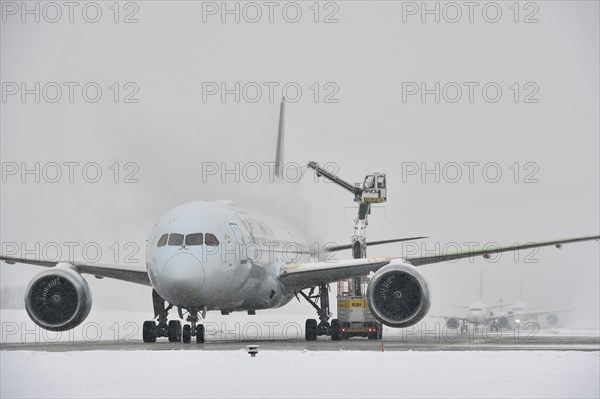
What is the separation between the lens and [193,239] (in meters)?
29.2

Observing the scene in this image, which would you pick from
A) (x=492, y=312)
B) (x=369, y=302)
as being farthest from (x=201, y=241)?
(x=492, y=312)

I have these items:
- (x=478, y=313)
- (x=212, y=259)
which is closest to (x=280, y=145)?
(x=212, y=259)

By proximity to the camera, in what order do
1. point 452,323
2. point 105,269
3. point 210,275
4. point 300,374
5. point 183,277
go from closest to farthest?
point 300,374, point 183,277, point 210,275, point 105,269, point 452,323

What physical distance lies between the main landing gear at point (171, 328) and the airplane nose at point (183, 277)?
5.71 ft

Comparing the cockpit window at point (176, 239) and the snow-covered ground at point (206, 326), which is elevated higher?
the cockpit window at point (176, 239)

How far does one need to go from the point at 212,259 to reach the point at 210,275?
497 millimetres

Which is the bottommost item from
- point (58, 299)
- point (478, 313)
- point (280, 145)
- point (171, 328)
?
point (171, 328)

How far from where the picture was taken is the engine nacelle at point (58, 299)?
99.7ft

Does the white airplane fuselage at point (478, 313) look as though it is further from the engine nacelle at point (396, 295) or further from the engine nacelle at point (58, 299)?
the engine nacelle at point (58, 299)

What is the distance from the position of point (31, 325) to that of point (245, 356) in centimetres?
3168

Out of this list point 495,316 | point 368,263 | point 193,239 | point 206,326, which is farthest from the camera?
point 495,316

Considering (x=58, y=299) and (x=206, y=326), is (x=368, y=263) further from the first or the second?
(x=206, y=326)

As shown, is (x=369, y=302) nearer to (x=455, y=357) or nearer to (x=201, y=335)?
(x=201, y=335)

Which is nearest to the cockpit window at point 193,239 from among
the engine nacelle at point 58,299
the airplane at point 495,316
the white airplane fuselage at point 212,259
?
the white airplane fuselage at point 212,259
